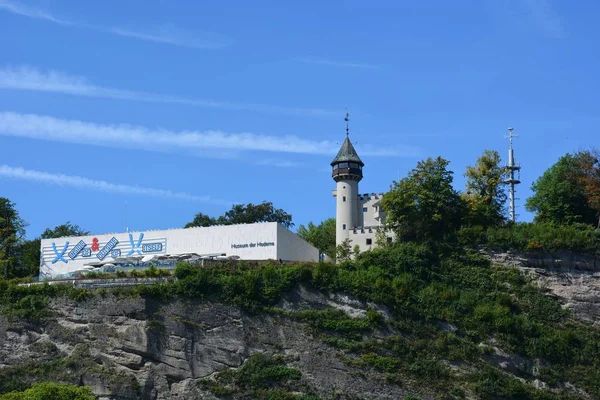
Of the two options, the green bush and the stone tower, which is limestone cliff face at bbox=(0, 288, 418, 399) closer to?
the green bush

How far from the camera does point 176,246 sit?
6044 centimetres

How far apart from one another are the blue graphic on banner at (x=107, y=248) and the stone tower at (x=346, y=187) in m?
14.5

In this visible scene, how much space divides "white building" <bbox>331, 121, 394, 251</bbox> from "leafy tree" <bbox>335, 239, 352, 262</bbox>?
105 cm

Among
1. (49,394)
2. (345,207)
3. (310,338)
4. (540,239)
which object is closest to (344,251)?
(345,207)

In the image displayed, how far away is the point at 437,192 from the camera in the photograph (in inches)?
2159

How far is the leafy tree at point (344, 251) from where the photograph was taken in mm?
57812

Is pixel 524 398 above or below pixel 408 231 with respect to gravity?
below

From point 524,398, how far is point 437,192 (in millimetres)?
13229

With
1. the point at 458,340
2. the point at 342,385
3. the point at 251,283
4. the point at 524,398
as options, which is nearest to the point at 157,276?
the point at 251,283

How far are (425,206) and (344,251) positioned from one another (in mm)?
6293

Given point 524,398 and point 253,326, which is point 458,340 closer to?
point 524,398

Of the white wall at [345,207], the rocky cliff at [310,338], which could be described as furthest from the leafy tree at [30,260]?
the white wall at [345,207]

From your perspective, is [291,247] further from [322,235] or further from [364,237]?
[322,235]

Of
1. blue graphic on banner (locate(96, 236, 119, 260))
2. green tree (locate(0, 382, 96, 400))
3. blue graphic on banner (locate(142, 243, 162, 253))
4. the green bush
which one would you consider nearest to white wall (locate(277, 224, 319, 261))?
blue graphic on banner (locate(142, 243, 162, 253))
